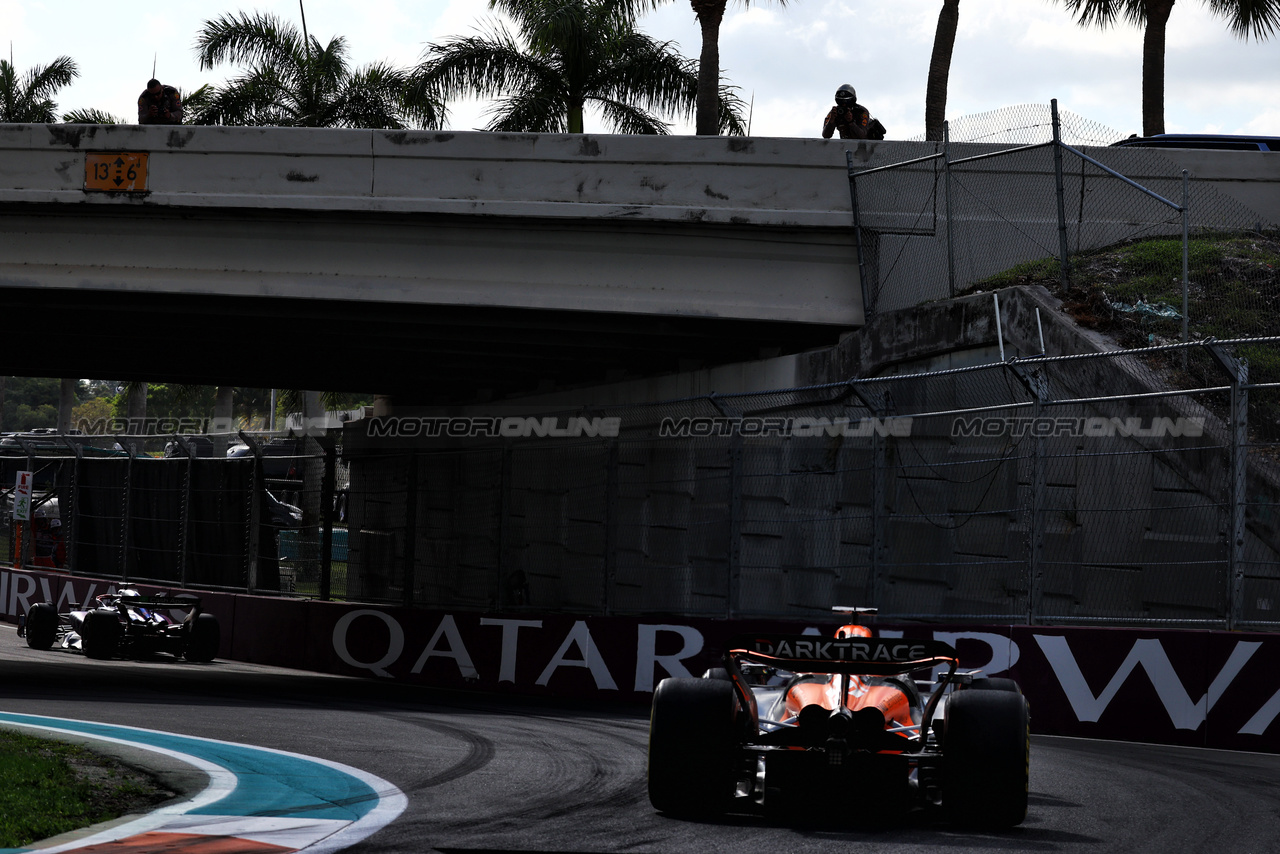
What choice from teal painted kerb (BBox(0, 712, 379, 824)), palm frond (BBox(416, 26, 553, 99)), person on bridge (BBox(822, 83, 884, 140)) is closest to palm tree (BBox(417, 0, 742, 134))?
palm frond (BBox(416, 26, 553, 99))

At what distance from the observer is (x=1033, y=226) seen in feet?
53.6

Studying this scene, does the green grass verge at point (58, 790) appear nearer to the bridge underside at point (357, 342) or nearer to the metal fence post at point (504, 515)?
the metal fence post at point (504, 515)

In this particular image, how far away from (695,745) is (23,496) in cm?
2184

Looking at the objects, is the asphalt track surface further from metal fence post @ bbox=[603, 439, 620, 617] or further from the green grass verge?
metal fence post @ bbox=[603, 439, 620, 617]

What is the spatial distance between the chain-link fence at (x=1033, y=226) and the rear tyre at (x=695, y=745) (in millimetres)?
9689

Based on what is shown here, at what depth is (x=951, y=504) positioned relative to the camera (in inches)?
511

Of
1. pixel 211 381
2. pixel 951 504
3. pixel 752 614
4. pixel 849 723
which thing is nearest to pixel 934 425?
pixel 951 504

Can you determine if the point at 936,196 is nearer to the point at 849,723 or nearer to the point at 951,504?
the point at 951,504

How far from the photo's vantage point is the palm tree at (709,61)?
84.4ft

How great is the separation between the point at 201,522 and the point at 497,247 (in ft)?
28.1

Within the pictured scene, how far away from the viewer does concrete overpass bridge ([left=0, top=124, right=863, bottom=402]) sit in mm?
15523

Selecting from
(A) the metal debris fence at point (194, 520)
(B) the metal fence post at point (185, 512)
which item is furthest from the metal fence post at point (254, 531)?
(B) the metal fence post at point (185, 512)

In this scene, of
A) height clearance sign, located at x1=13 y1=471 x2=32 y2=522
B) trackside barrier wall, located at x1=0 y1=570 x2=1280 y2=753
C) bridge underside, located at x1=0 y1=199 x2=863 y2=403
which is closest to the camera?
trackside barrier wall, located at x1=0 y1=570 x2=1280 y2=753

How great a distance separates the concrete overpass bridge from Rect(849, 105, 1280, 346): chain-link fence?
0.57 metres
